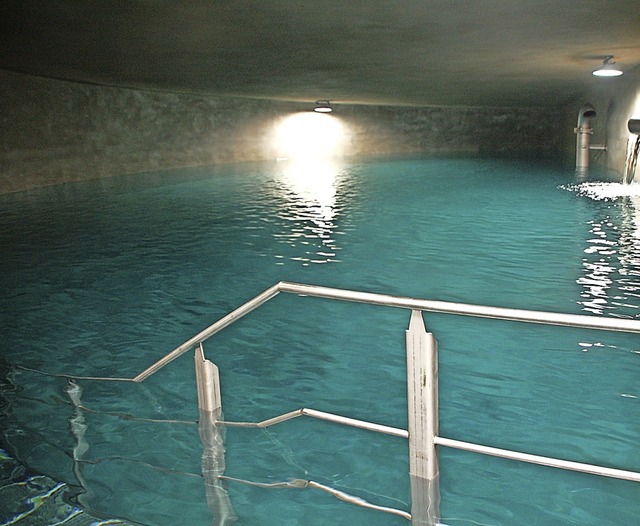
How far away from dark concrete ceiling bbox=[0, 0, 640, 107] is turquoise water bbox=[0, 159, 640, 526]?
2.32 m

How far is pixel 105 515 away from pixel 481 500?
1.43 metres

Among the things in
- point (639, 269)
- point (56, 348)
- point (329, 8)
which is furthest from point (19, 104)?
point (639, 269)

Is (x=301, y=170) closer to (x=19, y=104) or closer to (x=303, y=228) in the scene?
(x=19, y=104)

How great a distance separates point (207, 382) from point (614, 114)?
599 inches

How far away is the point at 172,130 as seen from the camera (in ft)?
65.5

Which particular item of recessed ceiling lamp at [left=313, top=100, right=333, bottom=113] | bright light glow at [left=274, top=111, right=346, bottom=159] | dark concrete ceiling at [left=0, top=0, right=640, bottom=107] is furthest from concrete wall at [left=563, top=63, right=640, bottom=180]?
bright light glow at [left=274, top=111, right=346, bottom=159]

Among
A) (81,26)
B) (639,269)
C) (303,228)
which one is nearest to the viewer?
(639,269)

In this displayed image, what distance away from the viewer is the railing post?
2289 mm

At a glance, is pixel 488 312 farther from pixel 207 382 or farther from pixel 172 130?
pixel 172 130

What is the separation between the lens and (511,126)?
26.0 metres

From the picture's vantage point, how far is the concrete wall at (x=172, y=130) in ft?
49.8

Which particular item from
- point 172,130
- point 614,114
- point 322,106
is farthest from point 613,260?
point 322,106

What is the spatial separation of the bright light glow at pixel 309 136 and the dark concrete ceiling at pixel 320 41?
6.61 metres

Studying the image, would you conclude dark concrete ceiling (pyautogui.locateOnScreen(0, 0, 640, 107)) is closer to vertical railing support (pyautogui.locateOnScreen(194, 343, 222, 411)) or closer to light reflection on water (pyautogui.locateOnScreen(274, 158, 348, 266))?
light reflection on water (pyautogui.locateOnScreen(274, 158, 348, 266))
